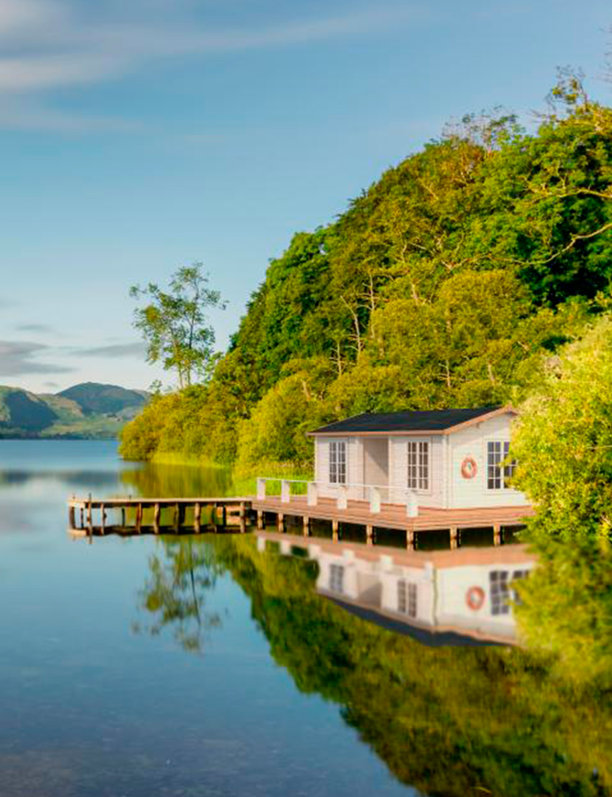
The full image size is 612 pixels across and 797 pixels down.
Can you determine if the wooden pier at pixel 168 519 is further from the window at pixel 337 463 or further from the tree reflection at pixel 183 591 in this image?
the window at pixel 337 463

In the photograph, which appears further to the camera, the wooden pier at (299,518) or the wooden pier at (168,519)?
the wooden pier at (168,519)

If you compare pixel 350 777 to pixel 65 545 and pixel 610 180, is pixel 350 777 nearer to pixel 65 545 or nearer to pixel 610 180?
pixel 65 545

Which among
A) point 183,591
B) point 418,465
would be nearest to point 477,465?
point 418,465

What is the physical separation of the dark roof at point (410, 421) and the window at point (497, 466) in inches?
50.4

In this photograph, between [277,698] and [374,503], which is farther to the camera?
[374,503]

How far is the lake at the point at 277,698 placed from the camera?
1279 centimetres

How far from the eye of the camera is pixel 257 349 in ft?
298

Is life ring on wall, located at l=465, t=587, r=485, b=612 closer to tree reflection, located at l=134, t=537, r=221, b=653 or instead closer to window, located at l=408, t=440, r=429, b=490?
tree reflection, located at l=134, t=537, r=221, b=653

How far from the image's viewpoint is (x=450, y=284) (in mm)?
47188

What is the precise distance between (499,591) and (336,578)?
4.99 metres

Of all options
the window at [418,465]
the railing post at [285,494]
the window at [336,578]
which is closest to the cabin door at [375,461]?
the railing post at [285,494]

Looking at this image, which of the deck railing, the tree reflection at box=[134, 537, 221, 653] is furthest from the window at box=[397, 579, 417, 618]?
the deck railing

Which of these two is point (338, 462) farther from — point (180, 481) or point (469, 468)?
point (180, 481)

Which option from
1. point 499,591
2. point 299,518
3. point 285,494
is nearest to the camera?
point 499,591
